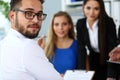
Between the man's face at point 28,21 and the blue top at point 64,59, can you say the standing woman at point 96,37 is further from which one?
the man's face at point 28,21

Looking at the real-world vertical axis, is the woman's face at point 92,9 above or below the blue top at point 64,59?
above

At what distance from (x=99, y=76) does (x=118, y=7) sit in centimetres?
96

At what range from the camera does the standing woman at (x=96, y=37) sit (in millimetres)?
2264

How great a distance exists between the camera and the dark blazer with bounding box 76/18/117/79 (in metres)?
2.27

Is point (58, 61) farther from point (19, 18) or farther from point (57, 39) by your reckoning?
point (19, 18)

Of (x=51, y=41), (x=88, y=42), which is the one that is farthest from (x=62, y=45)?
(x=88, y=42)

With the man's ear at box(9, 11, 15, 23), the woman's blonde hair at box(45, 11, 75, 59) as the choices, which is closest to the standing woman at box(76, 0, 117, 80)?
the woman's blonde hair at box(45, 11, 75, 59)

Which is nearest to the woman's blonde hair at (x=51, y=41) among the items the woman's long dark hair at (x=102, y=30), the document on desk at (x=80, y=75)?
the woman's long dark hair at (x=102, y=30)

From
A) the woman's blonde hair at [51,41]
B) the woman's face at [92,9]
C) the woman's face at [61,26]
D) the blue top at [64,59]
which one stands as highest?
the woman's face at [92,9]

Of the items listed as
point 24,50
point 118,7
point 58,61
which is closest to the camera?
point 24,50

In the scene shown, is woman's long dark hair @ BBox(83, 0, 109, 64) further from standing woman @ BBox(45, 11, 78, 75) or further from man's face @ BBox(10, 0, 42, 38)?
man's face @ BBox(10, 0, 42, 38)

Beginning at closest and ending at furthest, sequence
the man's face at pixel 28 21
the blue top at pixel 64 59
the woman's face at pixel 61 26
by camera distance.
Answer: the man's face at pixel 28 21 < the blue top at pixel 64 59 < the woman's face at pixel 61 26

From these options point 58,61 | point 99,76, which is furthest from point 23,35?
point 99,76

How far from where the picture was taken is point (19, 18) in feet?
3.58
